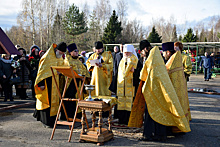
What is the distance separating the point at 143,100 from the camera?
550cm

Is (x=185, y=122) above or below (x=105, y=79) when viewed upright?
below

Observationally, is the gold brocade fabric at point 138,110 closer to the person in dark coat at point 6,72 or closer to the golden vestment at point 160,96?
the golden vestment at point 160,96

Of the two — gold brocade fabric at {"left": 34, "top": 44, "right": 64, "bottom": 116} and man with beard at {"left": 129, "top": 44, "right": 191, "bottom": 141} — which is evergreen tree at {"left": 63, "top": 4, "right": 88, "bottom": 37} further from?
man with beard at {"left": 129, "top": 44, "right": 191, "bottom": 141}

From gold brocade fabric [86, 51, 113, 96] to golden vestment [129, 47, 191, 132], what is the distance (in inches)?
96.9

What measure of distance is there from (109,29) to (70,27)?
7.47 m

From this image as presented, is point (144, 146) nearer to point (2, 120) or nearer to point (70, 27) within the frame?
point (2, 120)

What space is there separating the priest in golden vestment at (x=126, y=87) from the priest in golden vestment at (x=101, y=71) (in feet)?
2.23

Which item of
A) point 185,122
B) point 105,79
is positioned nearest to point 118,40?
point 105,79

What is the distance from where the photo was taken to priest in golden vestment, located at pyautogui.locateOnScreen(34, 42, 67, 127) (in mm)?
6297

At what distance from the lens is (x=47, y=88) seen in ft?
21.1

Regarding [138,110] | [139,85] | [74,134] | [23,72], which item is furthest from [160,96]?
[23,72]

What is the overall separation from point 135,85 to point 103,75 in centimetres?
106

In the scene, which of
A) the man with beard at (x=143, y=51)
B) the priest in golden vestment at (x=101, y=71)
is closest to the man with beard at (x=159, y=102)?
the man with beard at (x=143, y=51)

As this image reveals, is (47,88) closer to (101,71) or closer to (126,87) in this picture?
(101,71)
